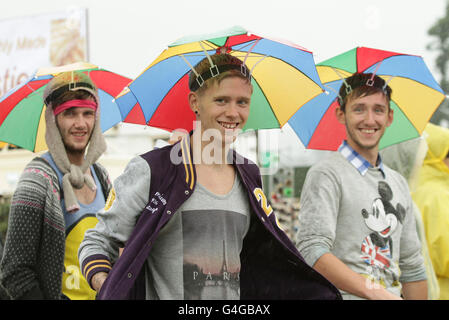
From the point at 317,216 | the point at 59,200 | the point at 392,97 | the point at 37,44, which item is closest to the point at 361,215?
the point at 317,216

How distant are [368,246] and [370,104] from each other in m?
0.81

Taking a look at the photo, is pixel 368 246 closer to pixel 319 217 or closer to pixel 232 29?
pixel 319 217

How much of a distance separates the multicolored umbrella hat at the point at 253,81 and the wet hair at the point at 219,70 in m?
0.05

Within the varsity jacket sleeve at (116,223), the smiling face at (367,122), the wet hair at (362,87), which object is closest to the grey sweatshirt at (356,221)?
the smiling face at (367,122)

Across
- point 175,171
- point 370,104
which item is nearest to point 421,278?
point 370,104

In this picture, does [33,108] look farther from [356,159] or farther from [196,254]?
[356,159]

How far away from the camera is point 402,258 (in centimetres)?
304

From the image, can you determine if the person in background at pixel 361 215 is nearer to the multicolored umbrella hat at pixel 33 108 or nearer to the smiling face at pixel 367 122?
the smiling face at pixel 367 122

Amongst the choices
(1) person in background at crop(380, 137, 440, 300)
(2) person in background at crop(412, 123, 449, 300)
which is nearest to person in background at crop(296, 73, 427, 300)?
(2) person in background at crop(412, 123, 449, 300)

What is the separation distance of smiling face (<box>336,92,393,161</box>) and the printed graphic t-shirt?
3.88 ft

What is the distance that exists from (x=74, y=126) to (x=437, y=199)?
247cm

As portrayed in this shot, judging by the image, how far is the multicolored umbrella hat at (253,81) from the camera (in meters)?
2.40

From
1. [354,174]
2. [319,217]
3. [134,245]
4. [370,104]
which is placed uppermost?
[370,104]

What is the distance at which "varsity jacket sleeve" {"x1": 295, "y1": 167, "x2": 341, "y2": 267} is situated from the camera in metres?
2.67
